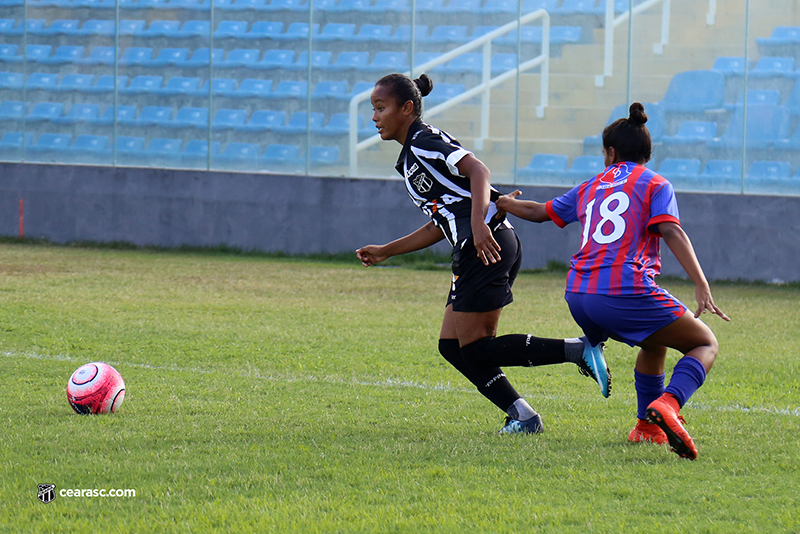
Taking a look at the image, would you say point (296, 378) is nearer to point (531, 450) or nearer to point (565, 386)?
point (565, 386)

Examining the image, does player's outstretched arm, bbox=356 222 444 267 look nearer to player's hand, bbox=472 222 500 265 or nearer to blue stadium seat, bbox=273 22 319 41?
player's hand, bbox=472 222 500 265

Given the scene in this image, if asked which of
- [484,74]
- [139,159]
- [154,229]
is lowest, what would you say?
[154,229]

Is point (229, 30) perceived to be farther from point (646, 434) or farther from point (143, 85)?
point (646, 434)

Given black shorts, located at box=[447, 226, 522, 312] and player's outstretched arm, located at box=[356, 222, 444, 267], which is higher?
player's outstretched arm, located at box=[356, 222, 444, 267]

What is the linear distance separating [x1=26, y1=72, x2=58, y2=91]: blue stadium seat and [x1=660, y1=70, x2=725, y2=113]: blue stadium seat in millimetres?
10956

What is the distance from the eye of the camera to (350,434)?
4582mm

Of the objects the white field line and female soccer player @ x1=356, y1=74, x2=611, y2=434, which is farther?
the white field line

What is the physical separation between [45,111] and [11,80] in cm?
98

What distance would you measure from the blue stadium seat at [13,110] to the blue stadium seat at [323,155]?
5.88 m

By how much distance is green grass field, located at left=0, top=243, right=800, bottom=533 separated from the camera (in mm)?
3377

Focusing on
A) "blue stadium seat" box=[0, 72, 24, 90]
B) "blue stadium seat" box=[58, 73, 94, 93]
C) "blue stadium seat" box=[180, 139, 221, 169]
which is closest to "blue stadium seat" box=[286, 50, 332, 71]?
"blue stadium seat" box=[180, 139, 221, 169]

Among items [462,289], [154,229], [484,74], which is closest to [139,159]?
[154,229]

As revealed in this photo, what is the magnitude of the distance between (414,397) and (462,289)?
1.24m

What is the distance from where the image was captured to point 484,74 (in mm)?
15523
